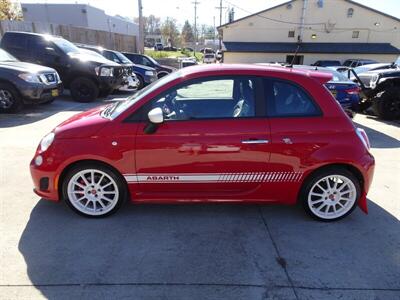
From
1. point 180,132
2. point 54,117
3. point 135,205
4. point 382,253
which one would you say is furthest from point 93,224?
point 54,117

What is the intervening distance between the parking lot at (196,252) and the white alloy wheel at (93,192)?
153 millimetres

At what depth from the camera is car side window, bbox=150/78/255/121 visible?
343cm

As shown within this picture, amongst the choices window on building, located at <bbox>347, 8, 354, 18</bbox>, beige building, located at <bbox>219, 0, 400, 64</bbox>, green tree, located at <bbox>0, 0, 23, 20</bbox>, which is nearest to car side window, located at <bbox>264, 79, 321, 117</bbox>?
beige building, located at <bbox>219, 0, 400, 64</bbox>

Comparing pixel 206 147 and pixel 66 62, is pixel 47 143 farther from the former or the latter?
pixel 66 62

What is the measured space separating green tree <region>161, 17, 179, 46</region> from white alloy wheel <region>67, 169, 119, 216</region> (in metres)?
79.9

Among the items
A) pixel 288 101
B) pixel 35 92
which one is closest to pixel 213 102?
pixel 288 101

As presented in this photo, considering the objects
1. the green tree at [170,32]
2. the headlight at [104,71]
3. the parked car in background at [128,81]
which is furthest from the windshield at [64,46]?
the green tree at [170,32]

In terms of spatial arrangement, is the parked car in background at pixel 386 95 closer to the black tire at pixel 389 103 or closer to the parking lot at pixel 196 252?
the black tire at pixel 389 103

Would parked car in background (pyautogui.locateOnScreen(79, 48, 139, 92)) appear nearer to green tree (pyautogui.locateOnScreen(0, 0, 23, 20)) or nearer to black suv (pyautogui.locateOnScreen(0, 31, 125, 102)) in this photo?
black suv (pyautogui.locateOnScreen(0, 31, 125, 102))

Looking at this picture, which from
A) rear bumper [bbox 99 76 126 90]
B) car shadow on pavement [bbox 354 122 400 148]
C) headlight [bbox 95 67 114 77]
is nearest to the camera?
car shadow on pavement [bbox 354 122 400 148]

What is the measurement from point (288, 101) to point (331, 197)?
45.4 inches

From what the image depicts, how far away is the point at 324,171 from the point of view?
3.51 metres

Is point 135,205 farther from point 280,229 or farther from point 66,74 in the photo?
point 66,74

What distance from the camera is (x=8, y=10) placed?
33156mm
